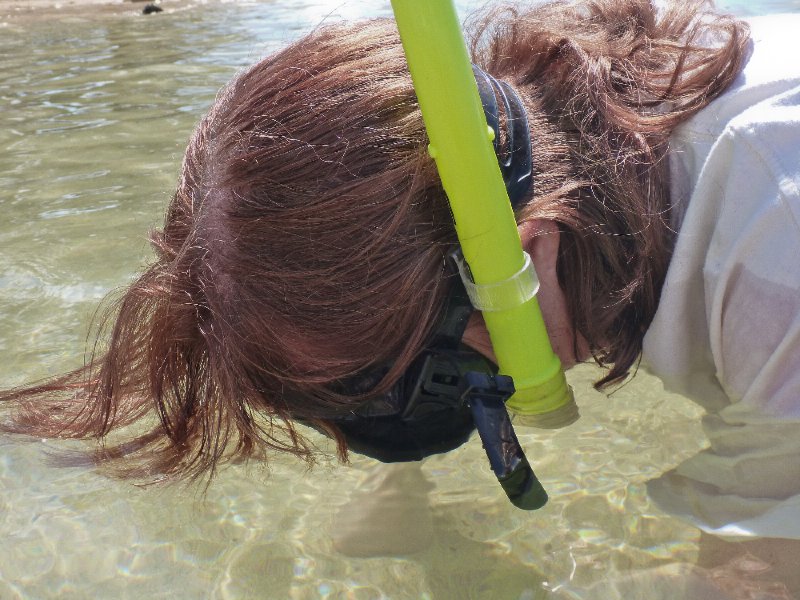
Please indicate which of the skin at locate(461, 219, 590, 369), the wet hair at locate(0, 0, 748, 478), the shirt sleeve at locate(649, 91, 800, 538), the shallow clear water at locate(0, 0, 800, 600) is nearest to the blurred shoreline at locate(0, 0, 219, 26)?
the shallow clear water at locate(0, 0, 800, 600)

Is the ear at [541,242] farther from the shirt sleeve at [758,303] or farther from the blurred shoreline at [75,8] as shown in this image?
the blurred shoreline at [75,8]

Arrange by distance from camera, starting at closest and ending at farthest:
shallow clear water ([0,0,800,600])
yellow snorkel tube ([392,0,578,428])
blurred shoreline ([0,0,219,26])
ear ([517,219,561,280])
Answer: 1. yellow snorkel tube ([392,0,578,428])
2. ear ([517,219,561,280])
3. shallow clear water ([0,0,800,600])
4. blurred shoreline ([0,0,219,26])

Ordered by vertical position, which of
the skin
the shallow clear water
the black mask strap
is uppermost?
the black mask strap

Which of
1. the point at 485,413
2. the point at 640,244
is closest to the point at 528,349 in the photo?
the point at 485,413

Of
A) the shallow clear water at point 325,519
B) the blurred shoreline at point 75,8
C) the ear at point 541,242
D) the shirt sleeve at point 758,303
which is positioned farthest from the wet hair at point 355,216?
the blurred shoreline at point 75,8

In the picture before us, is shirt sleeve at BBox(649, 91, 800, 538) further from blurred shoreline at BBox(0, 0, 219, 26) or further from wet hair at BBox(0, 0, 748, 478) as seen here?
blurred shoreline at BBox(0, 0, 219, 26)

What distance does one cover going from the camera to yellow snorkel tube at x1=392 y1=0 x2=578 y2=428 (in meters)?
1.08

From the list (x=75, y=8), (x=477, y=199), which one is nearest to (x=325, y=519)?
(x=477, y=199)

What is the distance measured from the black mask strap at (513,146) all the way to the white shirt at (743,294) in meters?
0.26

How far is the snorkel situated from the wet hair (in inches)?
2.4

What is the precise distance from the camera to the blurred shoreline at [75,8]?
11688mm

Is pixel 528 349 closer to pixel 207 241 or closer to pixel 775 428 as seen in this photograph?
pixel 775 428

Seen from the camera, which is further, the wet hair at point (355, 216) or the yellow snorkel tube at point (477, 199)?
the wet hair at point (355, 216)

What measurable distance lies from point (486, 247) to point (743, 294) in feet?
1.28
